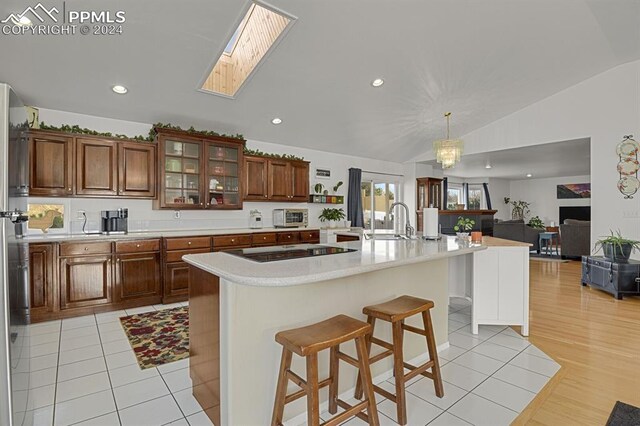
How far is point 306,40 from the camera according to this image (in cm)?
333

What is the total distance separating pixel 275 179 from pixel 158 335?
2979mm

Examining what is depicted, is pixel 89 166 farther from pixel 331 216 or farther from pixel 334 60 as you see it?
Answer: pixel 331 216

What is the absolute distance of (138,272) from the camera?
12.6 feet

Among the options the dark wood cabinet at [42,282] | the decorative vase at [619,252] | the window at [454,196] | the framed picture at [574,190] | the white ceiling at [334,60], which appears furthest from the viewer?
the window at [454,196]

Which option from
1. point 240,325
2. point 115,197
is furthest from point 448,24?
point 115,197

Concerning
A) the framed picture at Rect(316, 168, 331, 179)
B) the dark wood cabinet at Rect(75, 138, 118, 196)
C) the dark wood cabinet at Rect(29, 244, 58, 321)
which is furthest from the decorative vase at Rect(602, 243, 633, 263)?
the dark wood cabinet at Rect(29, 244, 58, 321)

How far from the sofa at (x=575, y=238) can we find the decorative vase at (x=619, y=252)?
3.04m

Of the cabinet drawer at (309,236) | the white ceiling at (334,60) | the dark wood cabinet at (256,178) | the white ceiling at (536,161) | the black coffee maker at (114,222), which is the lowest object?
the cabinet drawer at (309,236)

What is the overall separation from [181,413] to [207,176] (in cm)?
327

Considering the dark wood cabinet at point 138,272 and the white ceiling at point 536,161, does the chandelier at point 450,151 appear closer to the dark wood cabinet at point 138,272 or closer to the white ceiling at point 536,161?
the white ceiling at point 536,161

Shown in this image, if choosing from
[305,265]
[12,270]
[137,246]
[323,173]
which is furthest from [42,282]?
[323,173]

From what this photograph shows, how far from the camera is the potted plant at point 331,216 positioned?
6.15 meters

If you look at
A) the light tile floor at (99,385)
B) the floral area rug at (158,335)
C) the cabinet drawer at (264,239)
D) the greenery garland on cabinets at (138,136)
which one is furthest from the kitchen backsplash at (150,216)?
the light tile floor at (99,385)

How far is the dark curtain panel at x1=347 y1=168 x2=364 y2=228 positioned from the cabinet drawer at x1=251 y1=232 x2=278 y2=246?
2184 millimetres
